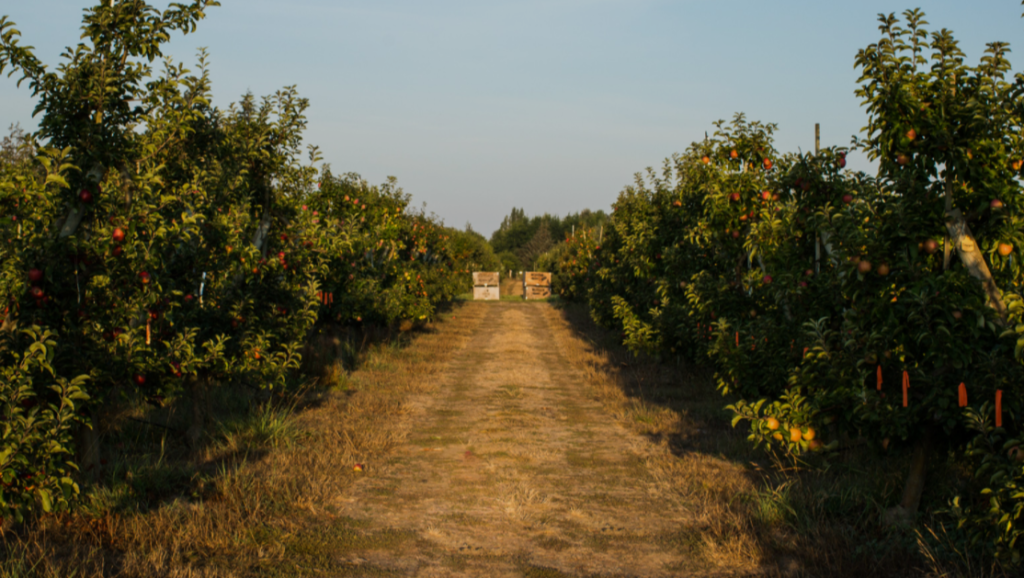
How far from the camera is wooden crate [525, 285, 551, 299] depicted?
46.9m

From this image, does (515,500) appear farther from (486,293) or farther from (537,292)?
(537,292)

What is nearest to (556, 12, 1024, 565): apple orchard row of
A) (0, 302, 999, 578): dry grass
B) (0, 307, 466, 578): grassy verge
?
(0, 302, 999, 578): dry grass

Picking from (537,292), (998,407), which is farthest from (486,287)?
(998,407)

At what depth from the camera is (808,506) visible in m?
5.07

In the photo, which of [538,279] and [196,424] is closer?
[196,424]

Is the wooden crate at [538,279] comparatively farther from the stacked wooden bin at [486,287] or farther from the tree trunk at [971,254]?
the tree trunk at [971,254]

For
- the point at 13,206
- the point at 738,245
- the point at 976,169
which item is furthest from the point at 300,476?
the point at 976,169

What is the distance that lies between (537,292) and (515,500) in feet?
137

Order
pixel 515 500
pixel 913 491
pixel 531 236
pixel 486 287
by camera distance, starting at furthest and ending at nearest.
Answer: pixel 531 236, pixel 486 287, pixel 515 500, pixel 913 491

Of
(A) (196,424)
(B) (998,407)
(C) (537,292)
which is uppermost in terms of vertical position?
(B) (998,407)

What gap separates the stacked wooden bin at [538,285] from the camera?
46969mm

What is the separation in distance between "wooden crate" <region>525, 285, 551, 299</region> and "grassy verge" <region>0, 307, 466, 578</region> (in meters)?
37.7

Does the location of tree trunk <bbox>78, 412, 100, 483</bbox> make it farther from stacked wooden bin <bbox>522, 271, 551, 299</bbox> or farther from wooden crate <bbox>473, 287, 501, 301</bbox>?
stacked wooden bin <bbox>522, 271, 551, 299</bbox>

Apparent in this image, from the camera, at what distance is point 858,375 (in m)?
4.23
